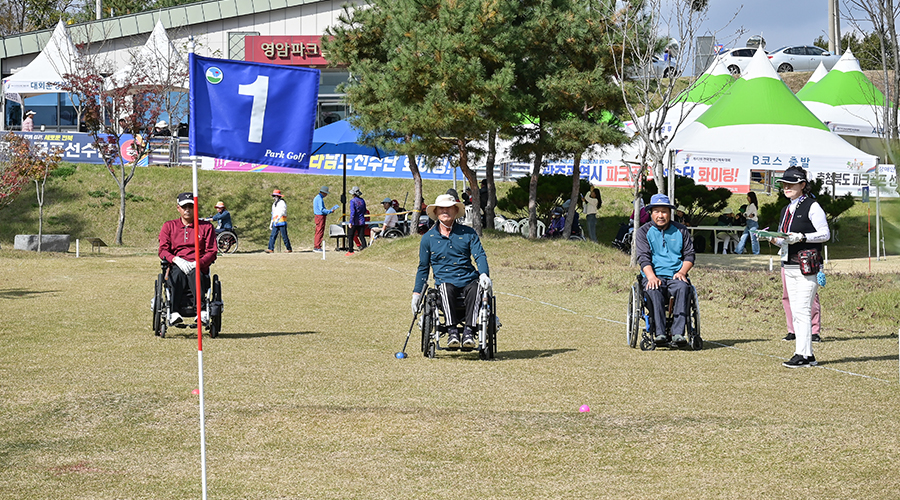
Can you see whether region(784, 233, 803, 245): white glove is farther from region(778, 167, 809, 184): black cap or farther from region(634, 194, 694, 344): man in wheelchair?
region(634, 194, 694, 344): man in wheelchair

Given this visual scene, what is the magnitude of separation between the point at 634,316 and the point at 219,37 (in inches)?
1890

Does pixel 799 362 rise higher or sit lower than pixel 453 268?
lower

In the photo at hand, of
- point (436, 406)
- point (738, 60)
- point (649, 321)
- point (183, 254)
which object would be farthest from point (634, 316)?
point (738, 60)

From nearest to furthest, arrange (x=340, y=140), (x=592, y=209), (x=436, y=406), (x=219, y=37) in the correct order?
(x=436, y=406)
(x=340, y=140)
(x=592, y=209)
(x=219, y=37)

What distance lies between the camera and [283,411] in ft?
25.1

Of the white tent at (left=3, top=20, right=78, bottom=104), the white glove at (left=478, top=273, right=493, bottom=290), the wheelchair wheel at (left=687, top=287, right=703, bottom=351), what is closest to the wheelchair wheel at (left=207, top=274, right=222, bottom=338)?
the white glove at (left=478, top=273, right=493, bottom=290)

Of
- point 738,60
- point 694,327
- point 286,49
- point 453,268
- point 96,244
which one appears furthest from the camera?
point 738,60

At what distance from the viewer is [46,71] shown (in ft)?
134

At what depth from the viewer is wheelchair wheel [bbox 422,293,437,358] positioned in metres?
10.3

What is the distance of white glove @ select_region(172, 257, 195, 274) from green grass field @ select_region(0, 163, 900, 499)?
0.77 metres

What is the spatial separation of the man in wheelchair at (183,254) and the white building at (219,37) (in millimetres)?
38497

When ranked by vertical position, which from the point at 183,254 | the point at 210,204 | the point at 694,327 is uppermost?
the point at 210,204

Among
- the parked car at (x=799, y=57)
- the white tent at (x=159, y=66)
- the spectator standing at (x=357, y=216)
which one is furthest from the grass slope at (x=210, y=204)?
the parked car at (x=799, y=57)

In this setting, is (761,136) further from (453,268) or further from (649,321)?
(453,268)
